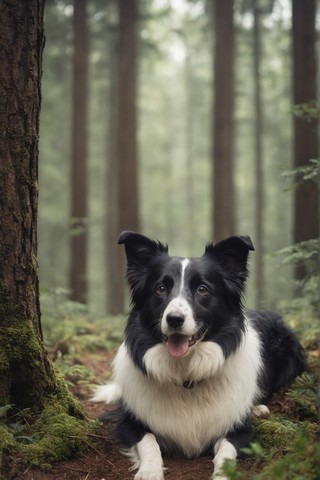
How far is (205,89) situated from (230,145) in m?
19.4

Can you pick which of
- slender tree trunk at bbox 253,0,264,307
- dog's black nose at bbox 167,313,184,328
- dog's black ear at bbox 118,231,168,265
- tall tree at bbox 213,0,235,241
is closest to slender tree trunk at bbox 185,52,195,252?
slender tree trunk at bbox 253,0,264,307

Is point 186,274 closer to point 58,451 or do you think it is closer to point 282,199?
point 58,451

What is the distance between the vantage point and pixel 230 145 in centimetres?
1541

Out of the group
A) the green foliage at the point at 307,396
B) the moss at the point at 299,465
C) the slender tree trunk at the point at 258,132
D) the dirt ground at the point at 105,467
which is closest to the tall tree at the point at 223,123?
the slender tree trunk at the point at 258,132

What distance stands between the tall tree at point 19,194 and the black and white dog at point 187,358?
900 mm

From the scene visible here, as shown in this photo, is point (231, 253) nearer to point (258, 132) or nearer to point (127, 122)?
point (127, 122)

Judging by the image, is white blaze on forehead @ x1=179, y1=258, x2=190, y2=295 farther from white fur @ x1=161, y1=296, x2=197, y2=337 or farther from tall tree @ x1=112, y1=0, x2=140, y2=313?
tall tree @ x1=112, y1=0, x2=140, y2=313

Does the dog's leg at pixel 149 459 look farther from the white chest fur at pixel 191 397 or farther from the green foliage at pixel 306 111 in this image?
the green foliage at pixel 306 111

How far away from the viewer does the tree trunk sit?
14.7 feet

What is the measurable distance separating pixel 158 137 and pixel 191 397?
110 ft

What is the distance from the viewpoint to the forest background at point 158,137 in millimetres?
16688

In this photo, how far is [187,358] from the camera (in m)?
4.72

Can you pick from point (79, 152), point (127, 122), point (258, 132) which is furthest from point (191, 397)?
point (258, 132)

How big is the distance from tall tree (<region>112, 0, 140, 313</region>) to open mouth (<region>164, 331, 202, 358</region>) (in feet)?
38.9
